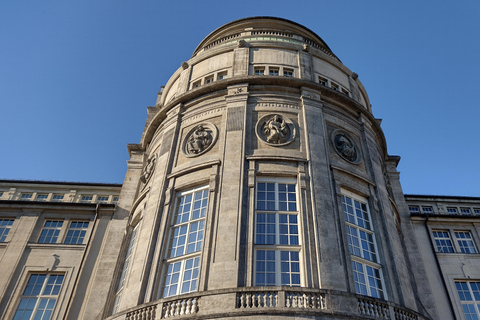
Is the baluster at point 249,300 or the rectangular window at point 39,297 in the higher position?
the rectangular window at point 39,297

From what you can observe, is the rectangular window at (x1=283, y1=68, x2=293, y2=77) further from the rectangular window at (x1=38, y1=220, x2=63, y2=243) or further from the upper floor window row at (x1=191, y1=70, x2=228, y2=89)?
the rectangular window at (x1=38, y1=220, x2=63, y2=243)

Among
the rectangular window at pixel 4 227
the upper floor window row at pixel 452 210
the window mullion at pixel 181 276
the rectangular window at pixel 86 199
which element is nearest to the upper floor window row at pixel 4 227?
the rectangular window at pixel 4 227

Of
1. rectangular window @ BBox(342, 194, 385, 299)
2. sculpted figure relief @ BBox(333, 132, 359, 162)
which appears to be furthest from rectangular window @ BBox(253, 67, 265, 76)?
rectangular window @ BBox(342, 194, 385, 299)

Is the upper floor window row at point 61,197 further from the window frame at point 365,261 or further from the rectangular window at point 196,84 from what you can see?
the window frame at point 365,261

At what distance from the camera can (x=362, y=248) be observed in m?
19.4

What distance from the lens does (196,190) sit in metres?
21.0

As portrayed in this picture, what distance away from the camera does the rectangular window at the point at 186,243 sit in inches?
699

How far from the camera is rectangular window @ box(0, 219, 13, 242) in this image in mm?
27531

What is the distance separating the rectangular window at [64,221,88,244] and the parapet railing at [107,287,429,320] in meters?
12.9

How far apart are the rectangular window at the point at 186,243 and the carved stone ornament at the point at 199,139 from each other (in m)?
2.59

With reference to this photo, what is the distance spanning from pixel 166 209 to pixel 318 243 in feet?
26.2

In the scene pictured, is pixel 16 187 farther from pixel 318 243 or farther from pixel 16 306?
pixel 318 243

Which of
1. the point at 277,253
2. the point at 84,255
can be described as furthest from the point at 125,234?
the point at 277,253

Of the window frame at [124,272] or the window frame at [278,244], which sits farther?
the window frame at [124,272]
